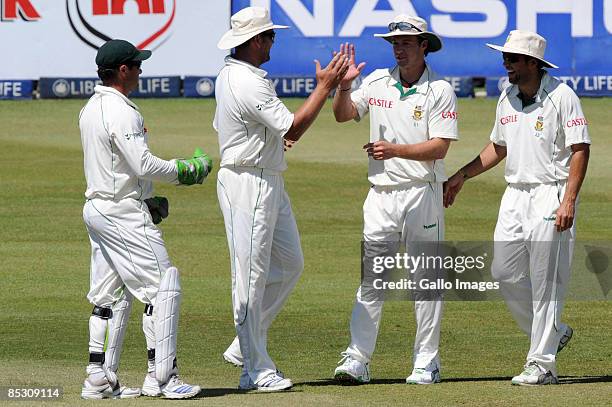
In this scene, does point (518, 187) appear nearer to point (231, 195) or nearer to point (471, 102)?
point (231, 195)

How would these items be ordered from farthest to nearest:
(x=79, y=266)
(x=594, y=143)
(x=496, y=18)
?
(x=496, y=18), (x=594, y=143), (x=79, y=266)

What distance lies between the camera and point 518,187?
9102 millimetres

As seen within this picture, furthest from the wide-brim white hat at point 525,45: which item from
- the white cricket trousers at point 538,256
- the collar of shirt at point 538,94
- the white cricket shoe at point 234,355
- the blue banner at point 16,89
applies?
the blue banner at point 16,89

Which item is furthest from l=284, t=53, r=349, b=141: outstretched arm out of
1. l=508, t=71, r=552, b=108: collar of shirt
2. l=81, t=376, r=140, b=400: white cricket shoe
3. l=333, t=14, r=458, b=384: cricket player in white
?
l=81, t=376, r=140, b=400: white cricket shoe

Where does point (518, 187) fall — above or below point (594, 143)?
above

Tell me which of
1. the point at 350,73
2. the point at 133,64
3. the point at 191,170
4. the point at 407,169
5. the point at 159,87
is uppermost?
the point at 133,64

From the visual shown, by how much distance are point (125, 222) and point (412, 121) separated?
2.06 metres

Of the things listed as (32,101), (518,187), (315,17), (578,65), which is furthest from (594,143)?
(518,187)

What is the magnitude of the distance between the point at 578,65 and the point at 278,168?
20085mm

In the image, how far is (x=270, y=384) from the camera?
8.63 m

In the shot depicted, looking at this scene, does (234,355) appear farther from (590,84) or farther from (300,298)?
(590,84)

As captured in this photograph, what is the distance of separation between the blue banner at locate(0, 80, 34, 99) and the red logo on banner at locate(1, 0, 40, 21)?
1.32 metres

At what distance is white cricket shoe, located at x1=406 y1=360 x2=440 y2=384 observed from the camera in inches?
354

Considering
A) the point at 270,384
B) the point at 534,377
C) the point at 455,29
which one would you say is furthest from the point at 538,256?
the point at 455,29
